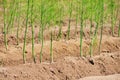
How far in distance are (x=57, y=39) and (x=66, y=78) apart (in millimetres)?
2428

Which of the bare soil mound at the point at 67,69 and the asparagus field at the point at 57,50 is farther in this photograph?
the asparagus field at the point at 57,50

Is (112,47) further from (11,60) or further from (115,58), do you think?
(11,60)

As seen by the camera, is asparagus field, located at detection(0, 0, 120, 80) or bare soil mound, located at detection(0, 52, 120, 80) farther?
asparagus field, located at detection(0, 0, 120, 80)

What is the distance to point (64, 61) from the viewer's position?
7.37m

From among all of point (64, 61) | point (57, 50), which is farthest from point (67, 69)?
point (57, 50)

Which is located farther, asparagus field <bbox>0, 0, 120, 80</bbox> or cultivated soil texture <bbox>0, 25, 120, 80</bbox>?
asparagus field <bbox>0, 0, 120, 80</bbox>

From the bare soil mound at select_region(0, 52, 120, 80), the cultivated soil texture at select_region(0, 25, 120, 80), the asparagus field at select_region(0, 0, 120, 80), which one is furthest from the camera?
the asparagus field at select_region(0, 0, 120, 80)

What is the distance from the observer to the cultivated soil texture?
6809 millimetres

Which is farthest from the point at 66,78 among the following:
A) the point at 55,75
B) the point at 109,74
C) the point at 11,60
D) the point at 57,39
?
the point at 57,39

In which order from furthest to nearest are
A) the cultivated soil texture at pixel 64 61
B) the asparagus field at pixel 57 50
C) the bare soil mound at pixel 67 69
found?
the asparagus field at pixel 57 50 → the cultivated soil texture at pixel 64 61 → the bare soil mound at pixel 67 69

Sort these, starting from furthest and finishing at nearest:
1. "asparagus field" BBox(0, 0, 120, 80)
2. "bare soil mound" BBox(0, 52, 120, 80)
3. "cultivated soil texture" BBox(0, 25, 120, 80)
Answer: "asparagus field" BBox(0, 0, 120, 80), "cultivated soil texture" BBox(0, 25, 120, 80), "bare soil mound" BBox(0, 52, 120, 80)

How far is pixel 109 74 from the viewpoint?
758 cm

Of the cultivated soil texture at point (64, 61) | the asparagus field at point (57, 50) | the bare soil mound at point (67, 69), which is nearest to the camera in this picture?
the bare soil mound at point (67, 69)

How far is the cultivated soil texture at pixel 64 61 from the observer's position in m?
6.81
